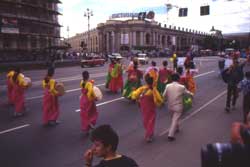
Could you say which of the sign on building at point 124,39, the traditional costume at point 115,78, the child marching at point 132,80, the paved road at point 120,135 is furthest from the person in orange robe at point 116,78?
the sign on building at point 124,39

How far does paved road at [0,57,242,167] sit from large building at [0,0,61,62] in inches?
1470

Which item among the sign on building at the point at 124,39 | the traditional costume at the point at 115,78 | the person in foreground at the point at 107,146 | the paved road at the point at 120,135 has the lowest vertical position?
the paved road at the point at 120,135

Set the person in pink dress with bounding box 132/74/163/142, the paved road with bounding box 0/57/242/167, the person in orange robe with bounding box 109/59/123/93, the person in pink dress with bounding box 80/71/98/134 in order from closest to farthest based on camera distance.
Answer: the paved road with bounding box 0/57/242/167, the person in pink dress with bounding box 132/74/163/142, the person in pink dress with bounding box 80/71/98/134, the person in orange robe with bounding box 109/59/123/93

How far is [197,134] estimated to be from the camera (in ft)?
30.2

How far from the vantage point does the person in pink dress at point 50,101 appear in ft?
33.2

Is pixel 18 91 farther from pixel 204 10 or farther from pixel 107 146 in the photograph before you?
pixel 204 10

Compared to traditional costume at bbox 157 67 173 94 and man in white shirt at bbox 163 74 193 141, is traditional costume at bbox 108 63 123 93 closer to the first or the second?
traditional costume at bbox 157 67 173 94

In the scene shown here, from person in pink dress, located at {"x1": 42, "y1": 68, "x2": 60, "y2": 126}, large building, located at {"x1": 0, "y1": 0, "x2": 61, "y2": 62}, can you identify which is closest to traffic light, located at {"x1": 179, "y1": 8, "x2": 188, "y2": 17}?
large building, located at {"x1": 0, "y1": 0, "x2": 61, "y2": 62}

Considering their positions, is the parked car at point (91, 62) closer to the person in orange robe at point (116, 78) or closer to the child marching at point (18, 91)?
the person in orange robe at point (116, 78)

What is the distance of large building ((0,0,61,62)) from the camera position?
56500 millimetres

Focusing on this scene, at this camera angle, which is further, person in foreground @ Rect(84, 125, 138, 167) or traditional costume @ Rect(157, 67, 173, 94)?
traditional costume @ Rect(157, 67, 173, 94)

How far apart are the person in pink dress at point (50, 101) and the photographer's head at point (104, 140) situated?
7.14 metres

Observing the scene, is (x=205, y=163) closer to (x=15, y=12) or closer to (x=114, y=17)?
(x=15, y=12)

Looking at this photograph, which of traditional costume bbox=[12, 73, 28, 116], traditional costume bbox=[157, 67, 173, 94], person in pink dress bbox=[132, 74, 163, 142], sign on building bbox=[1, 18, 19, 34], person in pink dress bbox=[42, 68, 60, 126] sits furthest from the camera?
sign on building bbox=[1, 18, 19, 34]
